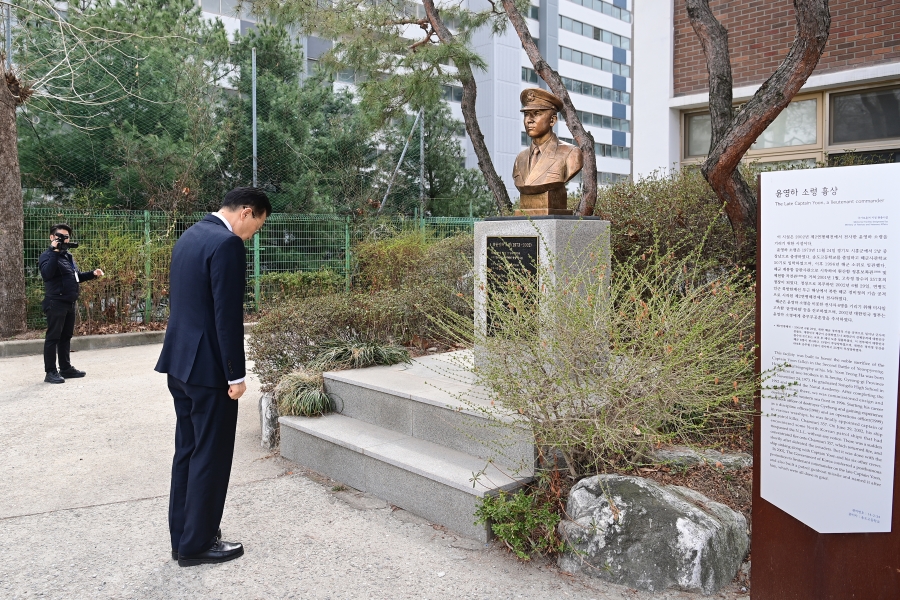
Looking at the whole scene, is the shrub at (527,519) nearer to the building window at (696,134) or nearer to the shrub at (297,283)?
the building window at (696,134)

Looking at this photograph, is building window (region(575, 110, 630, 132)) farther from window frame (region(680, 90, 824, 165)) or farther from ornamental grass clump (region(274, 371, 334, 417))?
ornamental grass clump (region(274, 371, 334, 417))

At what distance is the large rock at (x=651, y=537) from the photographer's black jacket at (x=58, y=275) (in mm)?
7282

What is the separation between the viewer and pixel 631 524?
366 centimetres

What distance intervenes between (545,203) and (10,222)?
984 centimetres

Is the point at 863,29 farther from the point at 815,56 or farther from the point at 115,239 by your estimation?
the point at 115,239

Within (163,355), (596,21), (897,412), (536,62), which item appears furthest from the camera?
(596,21)

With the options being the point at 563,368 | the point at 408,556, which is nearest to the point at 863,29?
the point at 563,368

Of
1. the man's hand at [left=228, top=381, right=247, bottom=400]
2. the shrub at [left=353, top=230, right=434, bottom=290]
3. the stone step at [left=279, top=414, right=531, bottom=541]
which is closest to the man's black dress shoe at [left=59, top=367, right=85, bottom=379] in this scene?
the stone step at [left=279, top=414, right=531, bottom=541]

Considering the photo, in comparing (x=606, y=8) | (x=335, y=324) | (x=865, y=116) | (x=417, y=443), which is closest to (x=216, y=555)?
(x=417, y=443)

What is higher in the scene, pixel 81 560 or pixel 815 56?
pixel 815 56

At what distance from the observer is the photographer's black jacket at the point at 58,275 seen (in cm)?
865

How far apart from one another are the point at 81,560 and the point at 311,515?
1317mm

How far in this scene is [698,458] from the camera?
176 inches

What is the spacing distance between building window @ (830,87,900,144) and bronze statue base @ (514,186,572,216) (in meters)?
7.39
